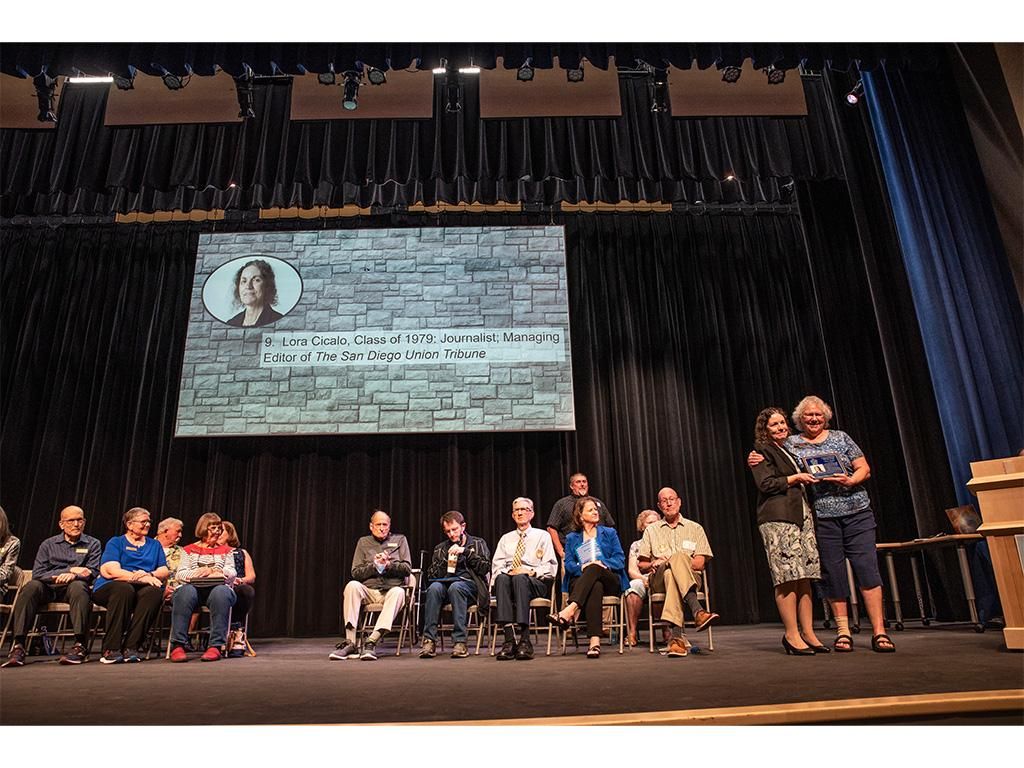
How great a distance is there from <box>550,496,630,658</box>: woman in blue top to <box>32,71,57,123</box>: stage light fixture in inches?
185

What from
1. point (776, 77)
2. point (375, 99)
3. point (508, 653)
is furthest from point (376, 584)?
point (776, 77)

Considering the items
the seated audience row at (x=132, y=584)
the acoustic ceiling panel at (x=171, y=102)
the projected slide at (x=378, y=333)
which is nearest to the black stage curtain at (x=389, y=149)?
the acoustic ceiling panel at (x=171, y=102)

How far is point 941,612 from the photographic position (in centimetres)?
589

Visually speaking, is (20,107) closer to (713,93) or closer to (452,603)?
(452,603)

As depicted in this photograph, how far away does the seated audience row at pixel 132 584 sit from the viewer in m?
4.20

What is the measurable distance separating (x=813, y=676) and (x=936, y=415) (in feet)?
12.4

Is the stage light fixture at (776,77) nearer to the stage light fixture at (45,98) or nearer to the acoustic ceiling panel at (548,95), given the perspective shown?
the acoustic ceiling panel at (548,95)

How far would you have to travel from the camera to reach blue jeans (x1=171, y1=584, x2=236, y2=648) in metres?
4.28

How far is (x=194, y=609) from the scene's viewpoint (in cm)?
452

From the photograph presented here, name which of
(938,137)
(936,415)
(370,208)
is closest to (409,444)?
(370,208)

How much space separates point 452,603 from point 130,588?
189 centimetres

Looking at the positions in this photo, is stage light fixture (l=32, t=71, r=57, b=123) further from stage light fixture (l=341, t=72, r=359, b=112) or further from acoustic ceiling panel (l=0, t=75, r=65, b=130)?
stage light fixture (l=341, t=72, r=359, b=112)

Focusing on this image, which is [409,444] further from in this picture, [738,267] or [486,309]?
[738,267]

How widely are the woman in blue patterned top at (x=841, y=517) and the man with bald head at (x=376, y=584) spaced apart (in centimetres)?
240
